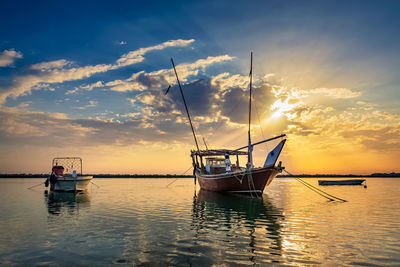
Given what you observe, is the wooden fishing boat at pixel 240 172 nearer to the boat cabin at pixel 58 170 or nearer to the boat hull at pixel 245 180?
the boat hull at pixel 245 180

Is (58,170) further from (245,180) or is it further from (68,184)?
(245,180)

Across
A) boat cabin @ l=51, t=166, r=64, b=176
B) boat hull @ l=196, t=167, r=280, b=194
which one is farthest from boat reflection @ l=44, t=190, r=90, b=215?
boat hull @ l=196, t=167, r=280, b=194

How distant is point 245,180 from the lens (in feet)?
108

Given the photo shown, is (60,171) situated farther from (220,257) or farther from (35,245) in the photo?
(220,257)

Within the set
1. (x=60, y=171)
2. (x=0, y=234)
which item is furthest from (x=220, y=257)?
(x=60, y=171)

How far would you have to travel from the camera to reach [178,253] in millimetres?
9234

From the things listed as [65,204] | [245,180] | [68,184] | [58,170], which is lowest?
[65,204]

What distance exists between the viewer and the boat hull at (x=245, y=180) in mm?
30500

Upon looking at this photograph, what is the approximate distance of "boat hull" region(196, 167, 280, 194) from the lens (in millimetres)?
30500

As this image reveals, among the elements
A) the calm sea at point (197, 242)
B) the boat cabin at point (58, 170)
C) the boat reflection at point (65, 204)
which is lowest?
the boat reflection at point (65, 204)

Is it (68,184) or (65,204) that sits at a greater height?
(68,184)

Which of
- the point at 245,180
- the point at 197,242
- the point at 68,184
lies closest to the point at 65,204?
the point at 68,184

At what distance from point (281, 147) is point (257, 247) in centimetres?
2157

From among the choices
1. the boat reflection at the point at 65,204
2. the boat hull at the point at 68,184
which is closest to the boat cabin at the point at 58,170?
the boat reflection at the point at 65,204
